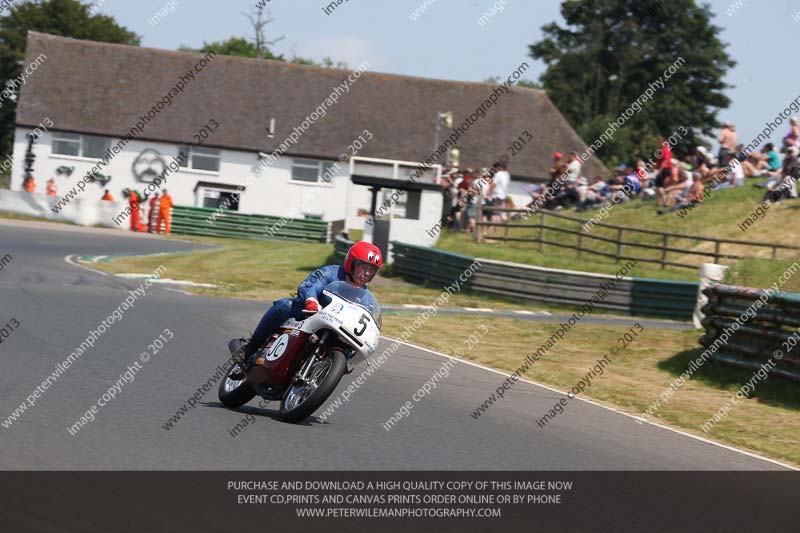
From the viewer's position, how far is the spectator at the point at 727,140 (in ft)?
92.3

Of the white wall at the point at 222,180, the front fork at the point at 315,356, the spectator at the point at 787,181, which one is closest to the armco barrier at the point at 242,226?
the white wall at the point at 222,180

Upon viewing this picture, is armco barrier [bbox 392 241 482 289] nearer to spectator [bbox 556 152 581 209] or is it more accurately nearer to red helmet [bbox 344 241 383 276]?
spectator [bbox 556 152 581 209]

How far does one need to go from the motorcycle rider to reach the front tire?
0.74ft

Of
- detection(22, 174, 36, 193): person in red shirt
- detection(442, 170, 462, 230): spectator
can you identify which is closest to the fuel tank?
detection(442, 170, 462, 230): spectator

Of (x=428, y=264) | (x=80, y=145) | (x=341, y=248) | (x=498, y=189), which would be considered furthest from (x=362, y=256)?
(x=80, y=145)

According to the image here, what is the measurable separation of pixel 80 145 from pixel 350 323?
46.2 m

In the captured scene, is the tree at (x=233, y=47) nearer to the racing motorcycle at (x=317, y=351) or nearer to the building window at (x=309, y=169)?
the building window at (x=309, y=169)

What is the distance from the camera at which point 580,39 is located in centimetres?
7338

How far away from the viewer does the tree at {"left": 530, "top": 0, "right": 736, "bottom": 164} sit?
6919cm

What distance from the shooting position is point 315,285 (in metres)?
8.82

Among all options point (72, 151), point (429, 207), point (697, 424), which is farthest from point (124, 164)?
point (697, 424)
